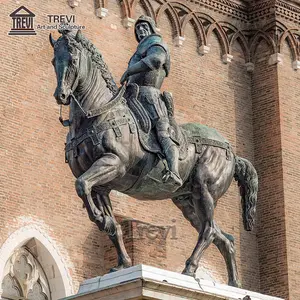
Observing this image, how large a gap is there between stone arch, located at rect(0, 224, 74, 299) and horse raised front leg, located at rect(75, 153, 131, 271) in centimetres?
593

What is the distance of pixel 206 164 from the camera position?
12.1 meters

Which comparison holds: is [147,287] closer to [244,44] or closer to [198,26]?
[198,26]

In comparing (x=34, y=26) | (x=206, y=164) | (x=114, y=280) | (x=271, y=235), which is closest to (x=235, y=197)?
(x=271, y=235)

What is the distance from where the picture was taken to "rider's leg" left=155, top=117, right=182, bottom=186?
1143cm

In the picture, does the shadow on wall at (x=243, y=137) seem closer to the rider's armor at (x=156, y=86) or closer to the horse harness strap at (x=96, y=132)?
the rider's armor at (x=156, y=86)

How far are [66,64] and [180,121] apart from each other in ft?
28.4

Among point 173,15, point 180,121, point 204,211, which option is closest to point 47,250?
point 180,121

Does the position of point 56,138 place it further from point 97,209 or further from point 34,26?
point 97,209

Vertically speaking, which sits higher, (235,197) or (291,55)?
(291,55)

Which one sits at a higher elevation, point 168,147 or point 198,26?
point 198,26

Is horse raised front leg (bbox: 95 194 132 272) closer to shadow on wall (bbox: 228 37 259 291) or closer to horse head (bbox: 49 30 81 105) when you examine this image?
horse head (bbox: 49 30 81 105)

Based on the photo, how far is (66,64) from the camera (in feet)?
36.7

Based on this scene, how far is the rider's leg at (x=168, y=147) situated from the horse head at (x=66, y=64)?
963 mm

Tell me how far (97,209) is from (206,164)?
4.71 ft
